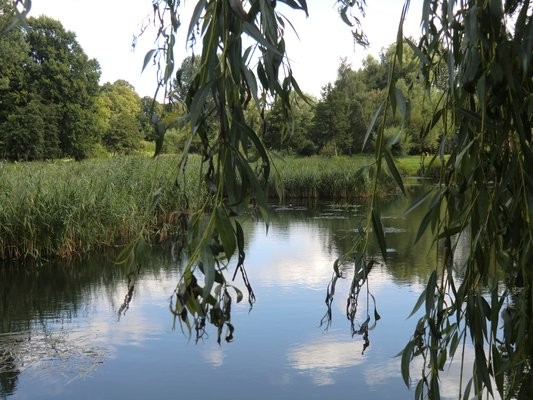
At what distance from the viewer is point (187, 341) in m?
3.48

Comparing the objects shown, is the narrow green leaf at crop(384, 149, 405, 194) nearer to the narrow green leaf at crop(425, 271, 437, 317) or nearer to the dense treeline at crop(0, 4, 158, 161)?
the narrow green leaf at crop(425, 271, 437, 317)

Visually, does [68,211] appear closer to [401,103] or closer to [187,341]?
[187,341]

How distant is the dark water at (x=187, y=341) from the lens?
→ 126 inches

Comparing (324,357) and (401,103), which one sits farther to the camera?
(324,357)

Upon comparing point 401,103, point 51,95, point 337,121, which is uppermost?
point 51,95

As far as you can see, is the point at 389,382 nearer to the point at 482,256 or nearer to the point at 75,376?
the point at 75,376

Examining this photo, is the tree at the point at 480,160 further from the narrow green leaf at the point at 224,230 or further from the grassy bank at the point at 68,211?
the grassy bank at the point at 68,211

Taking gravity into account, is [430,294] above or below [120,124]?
below

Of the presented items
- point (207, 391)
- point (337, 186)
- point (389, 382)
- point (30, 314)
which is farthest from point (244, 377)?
point (337, 186)

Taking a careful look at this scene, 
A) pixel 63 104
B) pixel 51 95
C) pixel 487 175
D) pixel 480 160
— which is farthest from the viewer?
pixel 63 104

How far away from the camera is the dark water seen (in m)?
3.21

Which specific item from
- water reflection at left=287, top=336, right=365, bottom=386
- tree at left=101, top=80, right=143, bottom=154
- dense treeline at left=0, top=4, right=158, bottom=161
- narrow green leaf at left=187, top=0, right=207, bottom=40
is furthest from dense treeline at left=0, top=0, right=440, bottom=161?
narrow green leaf at left=187, top=0, right=207, bottom=40

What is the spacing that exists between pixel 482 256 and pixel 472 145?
0.66 feet

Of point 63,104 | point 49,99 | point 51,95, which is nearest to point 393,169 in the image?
point 63,104
